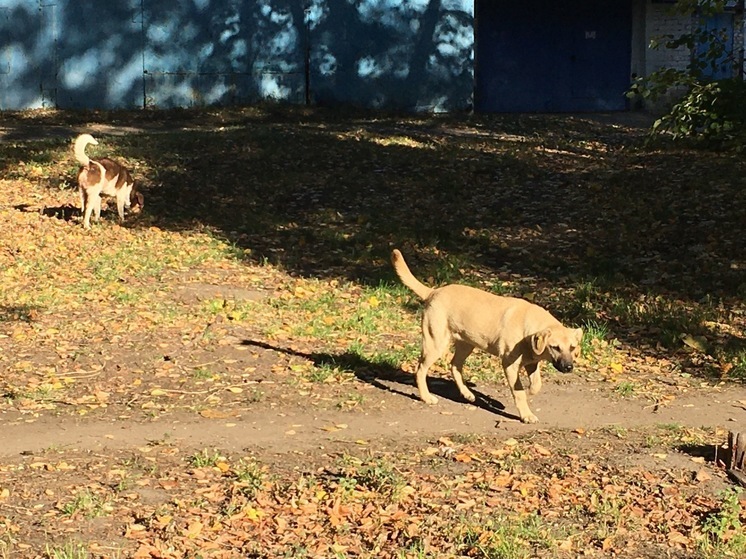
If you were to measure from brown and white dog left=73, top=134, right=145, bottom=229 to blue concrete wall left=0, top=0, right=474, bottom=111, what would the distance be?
9.48 metres

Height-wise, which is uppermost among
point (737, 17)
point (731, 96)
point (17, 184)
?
point (737, 17)

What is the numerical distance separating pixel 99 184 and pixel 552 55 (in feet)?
48.0

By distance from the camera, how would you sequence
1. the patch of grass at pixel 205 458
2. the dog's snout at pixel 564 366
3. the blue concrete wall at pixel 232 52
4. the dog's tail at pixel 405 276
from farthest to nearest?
the blue concrete wall at pixel 232 52 → the dog's tail at pixel 405 276 → the dog's snout at pixel 564 366 → the patch of grass at pixel 205 458

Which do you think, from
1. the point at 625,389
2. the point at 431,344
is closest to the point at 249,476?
the point at 431,344

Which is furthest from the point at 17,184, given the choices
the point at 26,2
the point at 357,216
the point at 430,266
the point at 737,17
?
the point at 737,17

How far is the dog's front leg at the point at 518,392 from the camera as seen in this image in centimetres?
716

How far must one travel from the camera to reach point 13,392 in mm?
7629

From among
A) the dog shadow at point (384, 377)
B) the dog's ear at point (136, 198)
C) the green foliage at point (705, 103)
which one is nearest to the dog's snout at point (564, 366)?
the dog shadow at point (384, 377)

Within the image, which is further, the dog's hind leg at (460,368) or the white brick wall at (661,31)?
the white brick wall at (661,31)

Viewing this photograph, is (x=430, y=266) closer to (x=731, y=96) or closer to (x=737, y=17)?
(x=731, y=96)

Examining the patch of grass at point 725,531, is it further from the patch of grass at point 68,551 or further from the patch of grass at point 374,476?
the patch of grass at point 68,551

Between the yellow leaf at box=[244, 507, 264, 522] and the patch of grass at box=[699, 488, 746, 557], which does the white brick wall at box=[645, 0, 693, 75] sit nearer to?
the patch of grass at box=[699, 488, 746, 557]

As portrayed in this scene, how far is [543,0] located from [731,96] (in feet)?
31.4

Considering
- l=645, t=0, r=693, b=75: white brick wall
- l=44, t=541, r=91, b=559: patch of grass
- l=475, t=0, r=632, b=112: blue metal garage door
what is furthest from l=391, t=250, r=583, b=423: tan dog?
l=645, t=0, r=693, b=75: white brick wall
